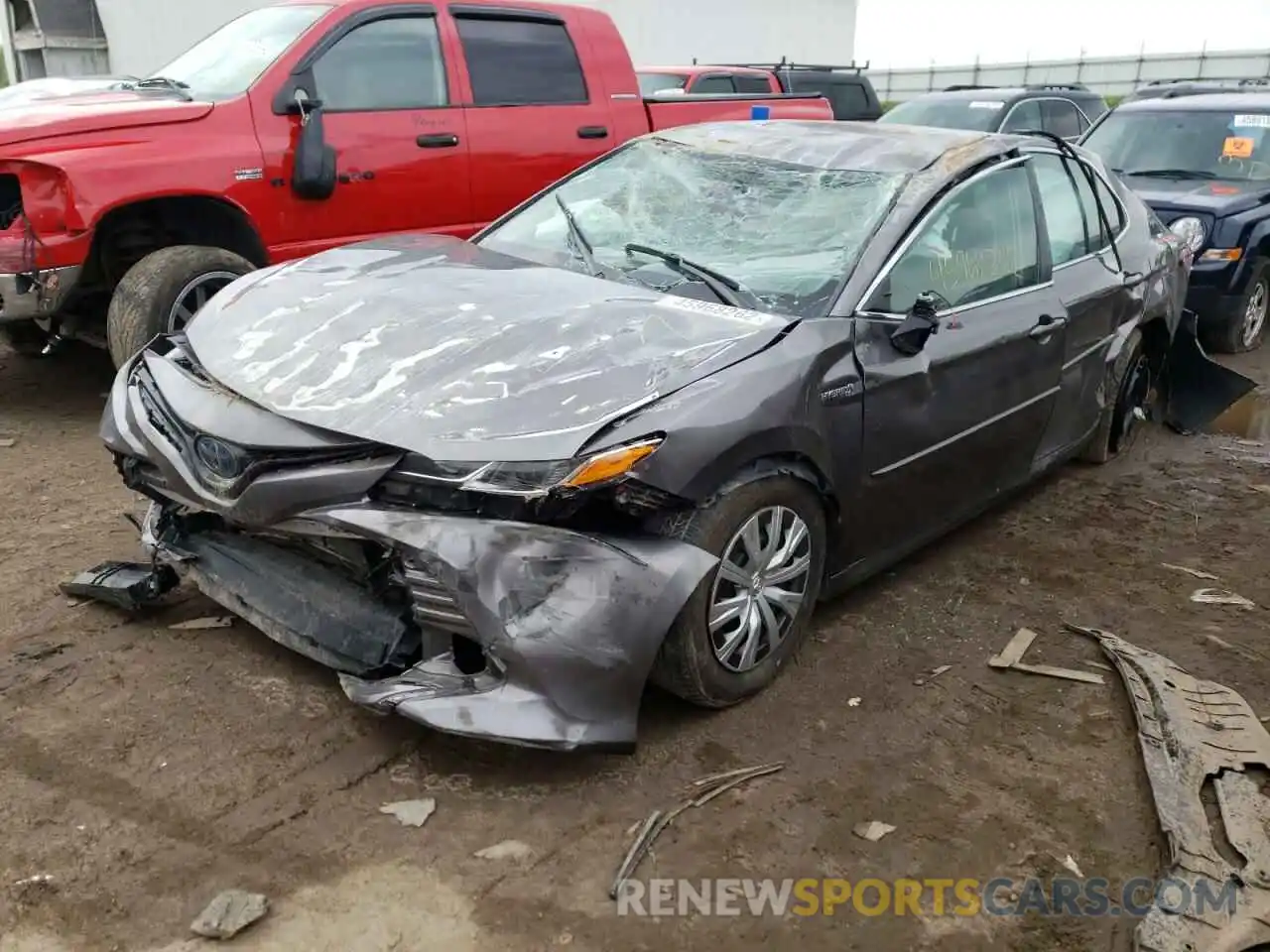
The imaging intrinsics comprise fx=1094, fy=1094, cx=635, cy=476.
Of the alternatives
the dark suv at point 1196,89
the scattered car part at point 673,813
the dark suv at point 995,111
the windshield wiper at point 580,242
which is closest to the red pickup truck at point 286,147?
the windshield wiper at point 580,242

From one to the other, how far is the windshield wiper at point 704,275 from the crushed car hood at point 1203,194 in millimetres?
5139

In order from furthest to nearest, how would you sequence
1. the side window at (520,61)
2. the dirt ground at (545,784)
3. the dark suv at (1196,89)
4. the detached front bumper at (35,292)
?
the dark suv at (1196,89), the side window at (520,61), the detached front bumper at (35,292), the dirt ground at (545,784)

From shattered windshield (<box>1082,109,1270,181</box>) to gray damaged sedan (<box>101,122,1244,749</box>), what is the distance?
455cm

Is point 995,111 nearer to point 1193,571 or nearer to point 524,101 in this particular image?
point 524,101

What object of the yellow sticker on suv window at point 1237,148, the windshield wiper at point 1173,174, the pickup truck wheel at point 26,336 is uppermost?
the yellow sticker on suv window at point 1237,148

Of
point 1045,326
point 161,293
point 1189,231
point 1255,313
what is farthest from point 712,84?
point 1045,326

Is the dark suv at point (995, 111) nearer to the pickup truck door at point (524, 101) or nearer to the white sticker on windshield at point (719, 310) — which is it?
the pickup truck door at point (524, 101)

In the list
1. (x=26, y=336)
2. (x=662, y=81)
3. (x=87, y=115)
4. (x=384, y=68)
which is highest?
(x=384, y=68)

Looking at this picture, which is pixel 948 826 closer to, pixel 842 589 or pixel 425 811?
pixel 842 589

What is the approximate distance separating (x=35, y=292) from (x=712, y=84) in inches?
365

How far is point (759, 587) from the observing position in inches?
126

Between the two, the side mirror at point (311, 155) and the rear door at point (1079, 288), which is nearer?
the rear door at point (1079, 288)

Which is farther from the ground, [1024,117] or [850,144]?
[850,144]

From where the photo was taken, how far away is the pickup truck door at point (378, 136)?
5.71m
